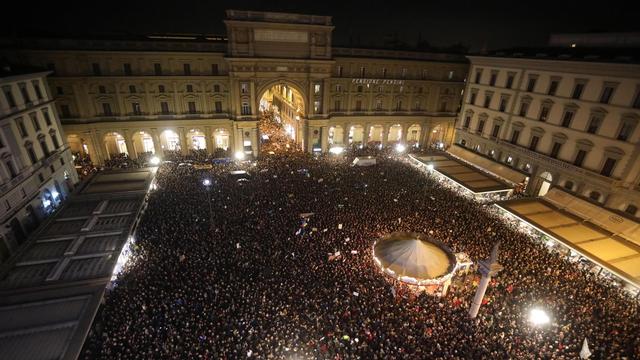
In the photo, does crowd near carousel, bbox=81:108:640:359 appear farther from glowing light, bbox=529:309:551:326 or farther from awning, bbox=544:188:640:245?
awning, bbox=544:188:640:245

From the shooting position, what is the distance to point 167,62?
37.4 m

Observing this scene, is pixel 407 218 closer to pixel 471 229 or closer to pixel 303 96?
pixel 471 229

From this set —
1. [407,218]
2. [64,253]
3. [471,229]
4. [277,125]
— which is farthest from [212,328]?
[277,125]

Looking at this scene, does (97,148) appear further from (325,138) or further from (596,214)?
(596,214)

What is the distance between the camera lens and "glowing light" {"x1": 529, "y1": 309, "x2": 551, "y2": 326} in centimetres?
1742

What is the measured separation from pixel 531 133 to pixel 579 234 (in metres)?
13.8

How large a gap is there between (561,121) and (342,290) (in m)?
28.2

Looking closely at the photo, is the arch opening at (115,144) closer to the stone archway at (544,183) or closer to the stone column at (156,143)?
the stone column at (156,143)

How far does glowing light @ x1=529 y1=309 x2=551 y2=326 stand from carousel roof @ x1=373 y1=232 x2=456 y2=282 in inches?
185

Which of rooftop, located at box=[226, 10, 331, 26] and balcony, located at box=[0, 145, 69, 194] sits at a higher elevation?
rooftop, located at box=[226, 10, 331, 26]

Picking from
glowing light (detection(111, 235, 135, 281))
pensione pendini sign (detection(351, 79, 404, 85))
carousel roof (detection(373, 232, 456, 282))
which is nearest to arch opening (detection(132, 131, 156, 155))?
glowing light (detection(111, 235, 135, 281))

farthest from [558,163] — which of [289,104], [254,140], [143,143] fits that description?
[143,143]

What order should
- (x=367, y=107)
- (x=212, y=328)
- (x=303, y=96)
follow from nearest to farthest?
(x=212, y=328), (x=303, y=96), (x=367, y=107)

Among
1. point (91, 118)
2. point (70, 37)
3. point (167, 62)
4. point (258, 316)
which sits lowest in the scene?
point (258, 316)
